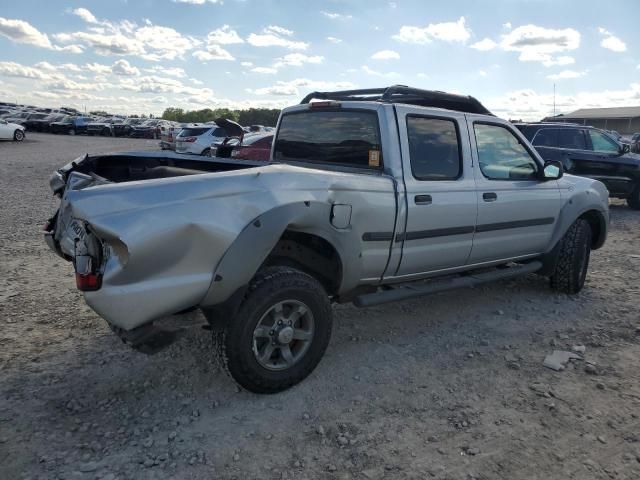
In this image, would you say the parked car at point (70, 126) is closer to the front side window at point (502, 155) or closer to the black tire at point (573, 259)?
the front side window at point (502, 155)

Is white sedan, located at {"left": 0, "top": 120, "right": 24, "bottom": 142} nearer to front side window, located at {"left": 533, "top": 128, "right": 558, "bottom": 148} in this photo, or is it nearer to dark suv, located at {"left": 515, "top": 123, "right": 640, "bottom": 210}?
dark suv, located at {"left": 515, "top": 123, "right": 640, "bottom": 210}

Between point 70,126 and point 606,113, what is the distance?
5449cm

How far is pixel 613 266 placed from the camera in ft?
21.6

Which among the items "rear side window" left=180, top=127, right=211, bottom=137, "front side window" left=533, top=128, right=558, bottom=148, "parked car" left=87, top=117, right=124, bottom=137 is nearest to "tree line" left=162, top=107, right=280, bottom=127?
"parked car" left=87, top=117, right=124, bottom=137

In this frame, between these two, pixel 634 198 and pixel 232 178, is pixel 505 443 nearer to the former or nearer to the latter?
pixel 232 178

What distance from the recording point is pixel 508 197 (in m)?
4.46

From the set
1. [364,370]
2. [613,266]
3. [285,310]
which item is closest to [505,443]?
[364,370]

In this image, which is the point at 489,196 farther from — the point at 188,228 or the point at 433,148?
the point at 188,228

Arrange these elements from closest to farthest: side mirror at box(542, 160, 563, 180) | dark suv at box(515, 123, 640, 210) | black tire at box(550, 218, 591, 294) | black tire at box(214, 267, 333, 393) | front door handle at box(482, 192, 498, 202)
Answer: black tire at box(214, 267, 333, 393), front door handle at box(482, 192, 498, 202), side mirror at box(542, 160, 563, 180), black tire at box(550, 218, 591, 294), dark suv at box(515, 123, 640, 210)

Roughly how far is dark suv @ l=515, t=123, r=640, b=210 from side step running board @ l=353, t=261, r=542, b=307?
261 inches

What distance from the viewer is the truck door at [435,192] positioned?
3.76m

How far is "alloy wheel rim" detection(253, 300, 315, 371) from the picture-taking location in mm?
3174

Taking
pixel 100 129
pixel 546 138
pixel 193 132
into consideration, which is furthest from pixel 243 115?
pixel 546 138

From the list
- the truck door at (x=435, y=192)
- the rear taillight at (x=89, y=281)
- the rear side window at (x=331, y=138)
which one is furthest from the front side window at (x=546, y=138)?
the rear taillight at (x=89, y=281)
